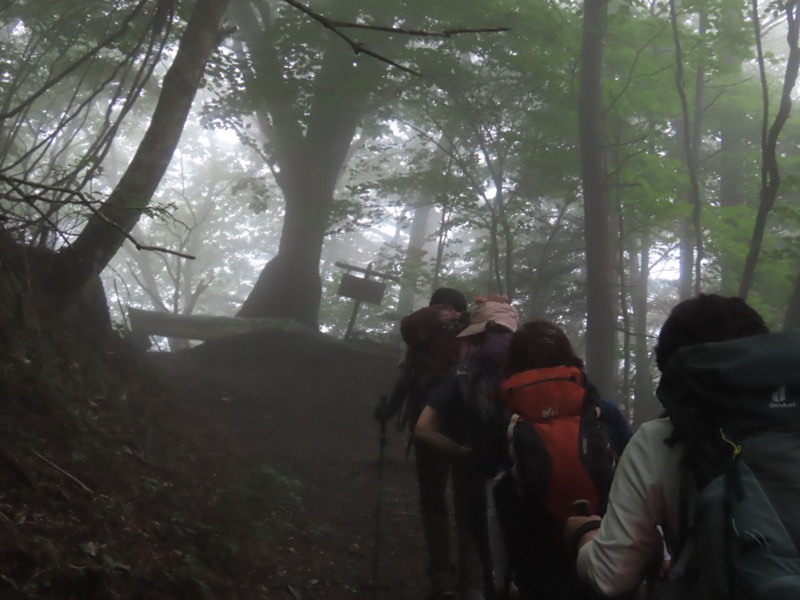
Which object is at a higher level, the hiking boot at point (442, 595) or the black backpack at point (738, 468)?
the black backpack at point (738, 468)

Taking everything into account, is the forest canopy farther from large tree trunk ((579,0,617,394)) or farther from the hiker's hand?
the hiker's hand

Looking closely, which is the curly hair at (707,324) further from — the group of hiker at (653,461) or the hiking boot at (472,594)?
the hiking boot at (472,594)

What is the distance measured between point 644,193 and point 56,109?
56.2 feet

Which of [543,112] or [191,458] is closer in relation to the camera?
[191,458]

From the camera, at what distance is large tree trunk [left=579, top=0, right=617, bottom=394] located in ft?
34.7

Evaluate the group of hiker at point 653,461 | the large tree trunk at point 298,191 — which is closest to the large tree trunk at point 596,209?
the large tree trunk at point 298,191

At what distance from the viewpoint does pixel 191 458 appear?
298 inches

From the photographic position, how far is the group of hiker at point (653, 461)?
1.88 meters

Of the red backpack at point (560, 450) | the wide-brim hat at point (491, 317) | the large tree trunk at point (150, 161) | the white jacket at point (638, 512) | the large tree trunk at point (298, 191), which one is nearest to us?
the white jacket at point (638, 512)

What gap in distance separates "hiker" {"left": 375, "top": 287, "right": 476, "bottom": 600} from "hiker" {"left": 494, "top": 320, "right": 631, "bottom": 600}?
1.55m

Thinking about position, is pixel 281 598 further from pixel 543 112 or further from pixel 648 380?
pixel 648 380

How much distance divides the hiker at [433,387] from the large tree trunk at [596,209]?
5792 mm

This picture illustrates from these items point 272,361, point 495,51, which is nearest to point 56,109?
point 272,361

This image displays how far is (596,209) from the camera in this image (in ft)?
35.5
